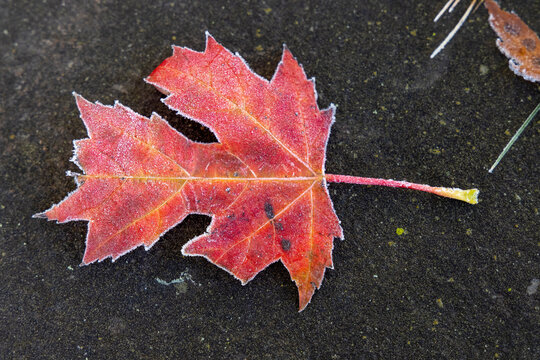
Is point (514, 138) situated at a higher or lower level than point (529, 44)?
lower

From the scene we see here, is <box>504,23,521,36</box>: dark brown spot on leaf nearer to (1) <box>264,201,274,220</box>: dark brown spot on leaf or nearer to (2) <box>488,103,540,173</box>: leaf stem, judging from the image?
(2) <box>488,103,540,173</box>: leaf stem

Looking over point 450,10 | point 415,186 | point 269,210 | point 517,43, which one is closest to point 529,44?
point 517,43

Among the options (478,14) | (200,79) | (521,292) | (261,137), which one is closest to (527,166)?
(521,292)

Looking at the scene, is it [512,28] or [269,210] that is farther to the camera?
[512,28]

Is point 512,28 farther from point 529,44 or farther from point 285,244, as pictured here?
point 285,244

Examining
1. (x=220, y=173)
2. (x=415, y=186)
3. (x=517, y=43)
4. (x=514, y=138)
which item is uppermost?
(x=517, y=43)

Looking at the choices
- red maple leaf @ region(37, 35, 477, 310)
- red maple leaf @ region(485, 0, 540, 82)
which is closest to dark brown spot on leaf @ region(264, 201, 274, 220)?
red maple leaf @ region(37, 35, 477, 310)

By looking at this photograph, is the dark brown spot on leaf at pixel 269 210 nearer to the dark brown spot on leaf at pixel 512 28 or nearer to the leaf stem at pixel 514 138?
the leaf stem at pixel 514 138
